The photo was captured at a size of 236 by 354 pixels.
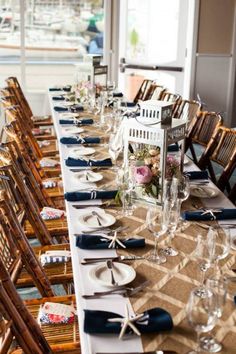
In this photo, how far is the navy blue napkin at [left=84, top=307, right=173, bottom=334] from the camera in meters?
1.26

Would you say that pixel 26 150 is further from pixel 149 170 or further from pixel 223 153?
pixel 149 170

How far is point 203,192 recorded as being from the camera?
2322 mm

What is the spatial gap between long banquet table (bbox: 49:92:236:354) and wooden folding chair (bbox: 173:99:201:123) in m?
2.18

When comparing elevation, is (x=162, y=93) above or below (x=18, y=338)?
above

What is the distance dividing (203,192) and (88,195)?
0.52m

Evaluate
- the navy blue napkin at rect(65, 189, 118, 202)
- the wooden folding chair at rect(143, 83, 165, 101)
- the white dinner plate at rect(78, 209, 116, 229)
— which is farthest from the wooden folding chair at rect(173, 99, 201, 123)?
the white dinner plate at rect(78, 209, 116, 229)

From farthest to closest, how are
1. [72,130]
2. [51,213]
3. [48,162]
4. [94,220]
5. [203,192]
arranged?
[48,162]
[72,130]
[51,213]
[203,192]
[94,220]

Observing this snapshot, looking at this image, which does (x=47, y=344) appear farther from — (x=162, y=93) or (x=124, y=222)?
(x=162, y=93)

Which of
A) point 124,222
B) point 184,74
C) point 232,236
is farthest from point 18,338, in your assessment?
point 184,74

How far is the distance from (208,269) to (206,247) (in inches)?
4.0

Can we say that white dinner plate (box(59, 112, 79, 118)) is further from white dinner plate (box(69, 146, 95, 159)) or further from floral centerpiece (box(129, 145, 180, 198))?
floral centerpiece (box(129, 145, 180, 198))

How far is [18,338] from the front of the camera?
5.29ft

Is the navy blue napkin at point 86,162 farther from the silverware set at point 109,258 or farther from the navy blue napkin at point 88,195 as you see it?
the silverware set at point 109,258

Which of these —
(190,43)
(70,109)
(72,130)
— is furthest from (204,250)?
(190,43)
